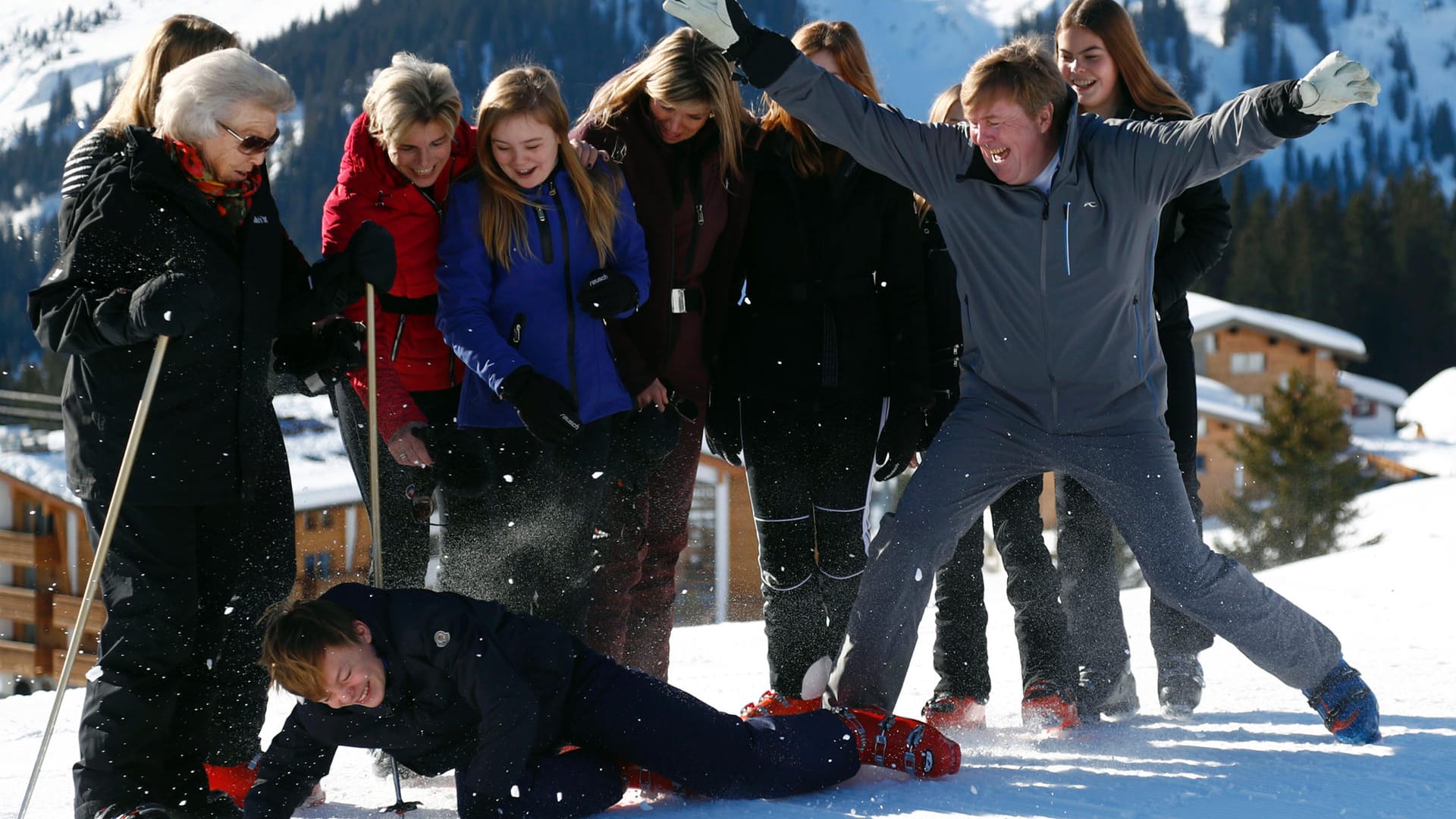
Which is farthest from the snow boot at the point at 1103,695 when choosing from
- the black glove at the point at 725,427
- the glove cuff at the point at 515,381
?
the glove cuff at the point at 515,381

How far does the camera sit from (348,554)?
15172 mm

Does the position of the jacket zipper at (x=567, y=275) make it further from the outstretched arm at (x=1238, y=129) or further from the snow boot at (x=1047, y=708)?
the snow boot at (x=1047, y=708)

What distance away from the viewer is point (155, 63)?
3295mm

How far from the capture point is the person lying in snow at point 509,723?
2.90 m

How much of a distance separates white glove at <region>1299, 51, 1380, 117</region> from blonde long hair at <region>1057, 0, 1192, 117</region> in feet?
3.02

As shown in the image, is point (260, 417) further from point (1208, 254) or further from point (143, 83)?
point (1208, 254)

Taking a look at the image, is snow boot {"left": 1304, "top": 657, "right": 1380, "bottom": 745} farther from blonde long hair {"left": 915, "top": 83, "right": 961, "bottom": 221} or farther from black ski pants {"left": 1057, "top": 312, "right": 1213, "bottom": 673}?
blonde long hair {"left": 915, "top": 83, "right": 961, "bottom": 221}

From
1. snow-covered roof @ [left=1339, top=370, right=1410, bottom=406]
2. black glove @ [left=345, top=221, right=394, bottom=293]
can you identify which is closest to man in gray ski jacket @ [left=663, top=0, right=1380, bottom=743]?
black glove @ [left=345, top=221, right=394, bottom=293]

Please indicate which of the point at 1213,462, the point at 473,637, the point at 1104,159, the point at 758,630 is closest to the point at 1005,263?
the point at 1104,159

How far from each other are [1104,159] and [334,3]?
112972 millimetres

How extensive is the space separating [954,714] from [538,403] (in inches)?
61.9

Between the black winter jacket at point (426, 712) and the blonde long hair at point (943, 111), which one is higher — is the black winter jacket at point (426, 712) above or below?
below

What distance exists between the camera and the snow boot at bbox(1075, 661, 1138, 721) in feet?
13.2

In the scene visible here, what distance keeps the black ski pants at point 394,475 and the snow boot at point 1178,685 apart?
2.23 meters
